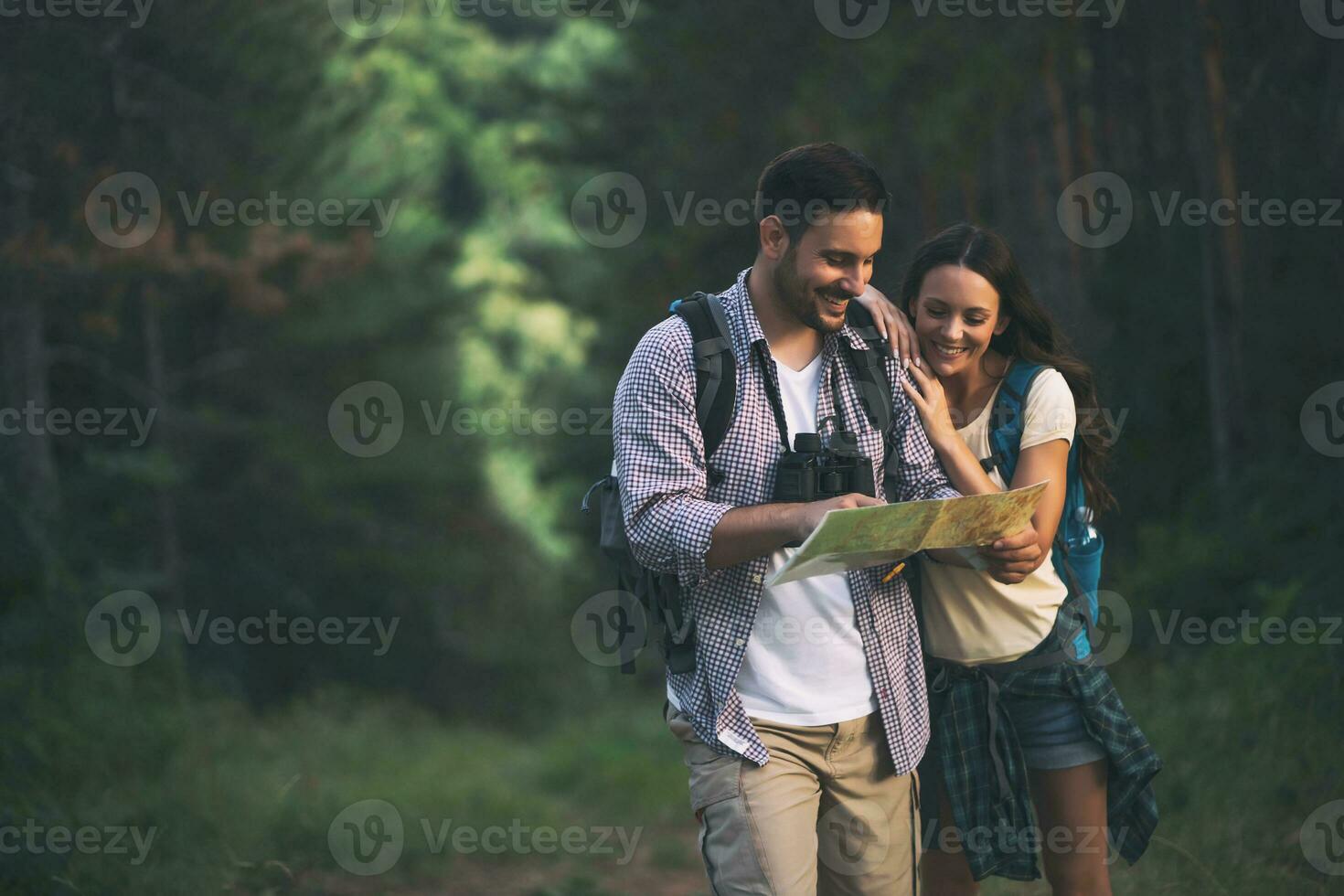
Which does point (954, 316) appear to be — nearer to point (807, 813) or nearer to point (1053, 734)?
point (1053, 734)

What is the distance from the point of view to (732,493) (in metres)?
3.25

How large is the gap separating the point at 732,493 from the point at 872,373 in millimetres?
490

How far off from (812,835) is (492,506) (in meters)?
17.7

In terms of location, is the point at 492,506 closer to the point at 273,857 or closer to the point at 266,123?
A: the point at 266,123

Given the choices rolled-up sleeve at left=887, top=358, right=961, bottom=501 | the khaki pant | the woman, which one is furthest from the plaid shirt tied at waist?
rolled-up sleeve at left=887, top=358, right=961, bottom=501

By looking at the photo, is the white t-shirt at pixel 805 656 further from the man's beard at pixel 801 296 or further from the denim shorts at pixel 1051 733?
the denim shorts at pixel 1051 733

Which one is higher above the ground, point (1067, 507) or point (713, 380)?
point (713, 380)

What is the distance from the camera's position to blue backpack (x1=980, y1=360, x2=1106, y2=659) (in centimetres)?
358

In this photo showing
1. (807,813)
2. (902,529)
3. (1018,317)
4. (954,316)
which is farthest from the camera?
(1018,317)

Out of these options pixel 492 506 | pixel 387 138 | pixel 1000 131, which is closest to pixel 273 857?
pixel 1000 131

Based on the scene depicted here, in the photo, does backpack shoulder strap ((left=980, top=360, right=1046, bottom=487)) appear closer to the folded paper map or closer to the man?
the man

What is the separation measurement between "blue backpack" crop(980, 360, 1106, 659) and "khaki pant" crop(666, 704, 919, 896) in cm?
68

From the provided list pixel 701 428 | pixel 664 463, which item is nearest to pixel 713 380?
pixel 701 428

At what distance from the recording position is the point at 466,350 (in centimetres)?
2444
